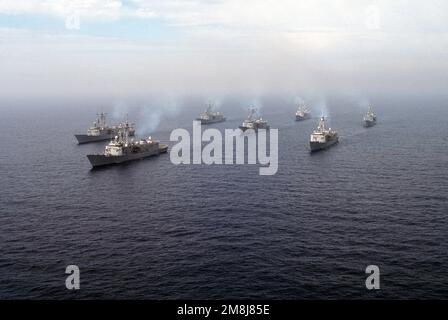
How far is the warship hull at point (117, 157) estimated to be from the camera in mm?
150125

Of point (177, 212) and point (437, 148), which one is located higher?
point (437, 148)

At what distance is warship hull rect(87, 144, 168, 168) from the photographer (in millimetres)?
150125

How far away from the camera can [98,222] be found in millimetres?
92125

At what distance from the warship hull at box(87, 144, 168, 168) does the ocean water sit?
20.2 ft

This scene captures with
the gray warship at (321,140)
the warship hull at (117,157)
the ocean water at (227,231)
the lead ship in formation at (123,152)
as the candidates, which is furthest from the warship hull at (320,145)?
the lead ship in formation at (123,152)

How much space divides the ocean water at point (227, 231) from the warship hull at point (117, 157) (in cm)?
616

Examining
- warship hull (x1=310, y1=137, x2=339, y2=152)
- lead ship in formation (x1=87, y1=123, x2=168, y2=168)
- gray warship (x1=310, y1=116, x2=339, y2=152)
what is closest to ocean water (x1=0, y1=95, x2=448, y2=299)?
lead ship in formation (x1=87, y1=123, x2=168, y2=168)

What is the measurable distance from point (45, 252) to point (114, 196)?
123 feet

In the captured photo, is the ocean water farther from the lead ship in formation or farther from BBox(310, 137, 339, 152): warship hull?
BBox(310, 137, 339, 152): warship hull

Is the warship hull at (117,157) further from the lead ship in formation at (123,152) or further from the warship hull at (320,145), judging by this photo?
the warship hull at (320,145)

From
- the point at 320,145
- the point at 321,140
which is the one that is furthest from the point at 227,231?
the point at 321,140

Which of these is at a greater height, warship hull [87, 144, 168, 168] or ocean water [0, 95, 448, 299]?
warship hull [87, 144, 168, 168]
